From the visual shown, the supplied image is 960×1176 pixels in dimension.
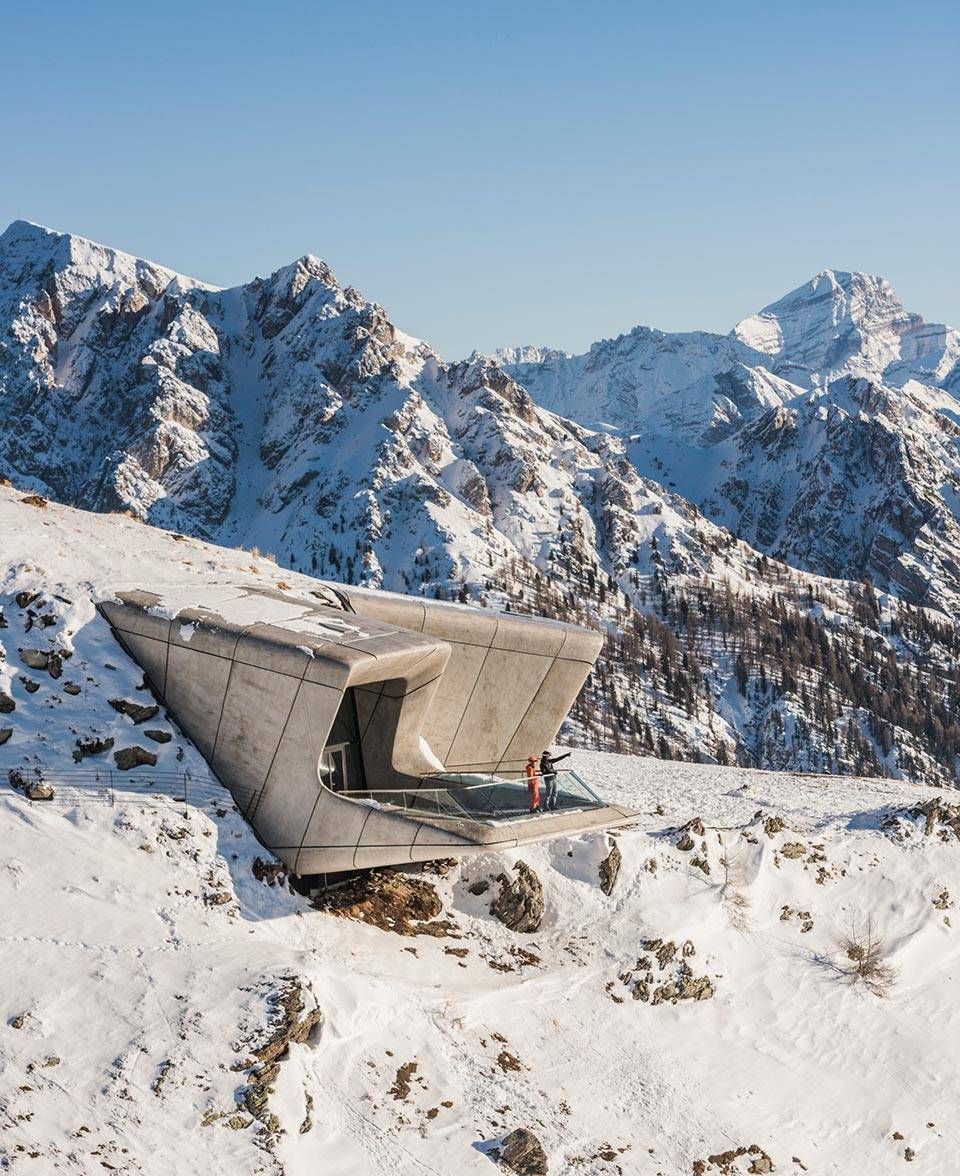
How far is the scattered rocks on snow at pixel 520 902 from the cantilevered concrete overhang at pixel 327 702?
8.42 ft

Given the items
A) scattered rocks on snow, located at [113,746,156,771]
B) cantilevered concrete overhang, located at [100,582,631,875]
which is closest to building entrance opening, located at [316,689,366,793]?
cantilevered concrete overhang, located at [100,582,631,875]

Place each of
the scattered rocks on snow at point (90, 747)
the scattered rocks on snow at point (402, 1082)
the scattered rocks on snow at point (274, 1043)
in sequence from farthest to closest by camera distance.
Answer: the scattered rocks on snow at point (90, 747) < the scattered rocks on snow at point (402, 1082) < the scattered rocks on snow at point (274, 1043)

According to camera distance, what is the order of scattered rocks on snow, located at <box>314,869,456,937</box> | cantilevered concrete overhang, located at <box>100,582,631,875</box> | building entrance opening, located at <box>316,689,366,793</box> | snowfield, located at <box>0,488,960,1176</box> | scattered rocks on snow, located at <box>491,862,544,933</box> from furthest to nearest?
building entrance opening, located at <box>316,689,366,793</box> < scattered rocks on snow, located at <box>491,862,544,933</box> < scattered rocks on snow, located at <box>314,869,456,937</box> < cantilevered concrete overhang, located at <box>100,582,631,875</box> < snowfield, located at <box>0,488,960,1176</box>

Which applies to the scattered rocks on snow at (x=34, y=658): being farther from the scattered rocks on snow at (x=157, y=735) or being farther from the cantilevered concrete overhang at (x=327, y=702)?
the scattered rocks on snow at (x=157, y=735)

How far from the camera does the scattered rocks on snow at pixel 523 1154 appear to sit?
58.5ft

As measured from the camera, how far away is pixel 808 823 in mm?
32438

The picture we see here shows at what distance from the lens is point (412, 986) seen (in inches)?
832

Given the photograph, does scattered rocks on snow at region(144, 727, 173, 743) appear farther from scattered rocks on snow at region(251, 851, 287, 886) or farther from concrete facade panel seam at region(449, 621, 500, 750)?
concrete facade panel seam at region(449, 621, 500, 750)

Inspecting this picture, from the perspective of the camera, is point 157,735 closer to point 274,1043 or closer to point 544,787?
point 274,1043

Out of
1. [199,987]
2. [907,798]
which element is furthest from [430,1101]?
[907,798]

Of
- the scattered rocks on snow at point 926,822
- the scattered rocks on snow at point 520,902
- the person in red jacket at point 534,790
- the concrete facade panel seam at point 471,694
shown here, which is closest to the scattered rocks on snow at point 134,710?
the person in red jacket at point 534,790

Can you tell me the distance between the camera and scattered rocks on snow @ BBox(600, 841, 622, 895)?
26844 millimetres

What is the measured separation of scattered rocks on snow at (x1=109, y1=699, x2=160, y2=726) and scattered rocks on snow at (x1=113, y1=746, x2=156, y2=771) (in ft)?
3.01

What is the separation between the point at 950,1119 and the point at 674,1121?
697cm
